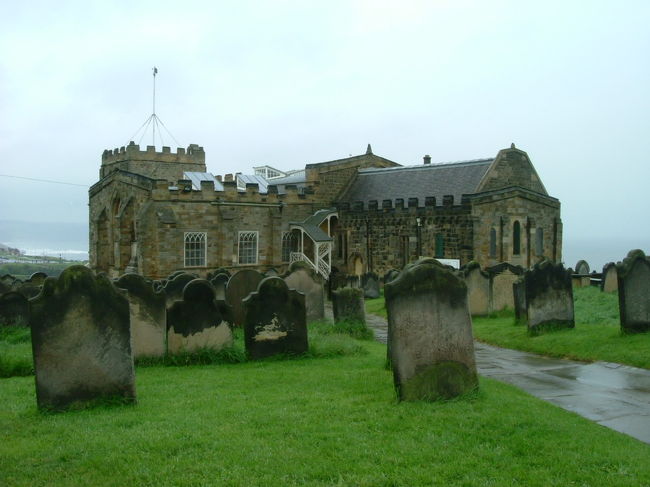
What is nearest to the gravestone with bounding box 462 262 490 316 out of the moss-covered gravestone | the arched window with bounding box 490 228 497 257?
the moss-covered gravestone

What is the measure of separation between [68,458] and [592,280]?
2199cm

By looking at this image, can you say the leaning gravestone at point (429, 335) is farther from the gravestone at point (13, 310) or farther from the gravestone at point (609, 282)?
the gravestone at point (609, 282)

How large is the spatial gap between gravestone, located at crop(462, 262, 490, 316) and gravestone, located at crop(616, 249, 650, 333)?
5565 mm

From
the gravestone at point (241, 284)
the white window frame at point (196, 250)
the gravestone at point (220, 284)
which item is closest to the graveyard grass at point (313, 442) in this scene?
the gravestone at point (241, 284)

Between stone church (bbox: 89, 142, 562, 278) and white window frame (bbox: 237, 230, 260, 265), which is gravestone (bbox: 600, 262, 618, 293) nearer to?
stone church (bbox: 89, 142, 562, 278)

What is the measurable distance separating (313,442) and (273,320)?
4.83 m

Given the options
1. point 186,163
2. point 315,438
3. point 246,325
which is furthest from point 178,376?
point 186,163

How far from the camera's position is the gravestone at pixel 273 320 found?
10492mm

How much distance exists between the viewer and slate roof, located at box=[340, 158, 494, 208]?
3331 cm

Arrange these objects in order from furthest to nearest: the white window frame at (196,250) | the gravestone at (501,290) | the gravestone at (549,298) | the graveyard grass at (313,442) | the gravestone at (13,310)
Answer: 1. the white window frame at (196,250)
2. the gravestone at (501,290)
3. the gravestone at (13,310)
4. the gravestone at (549,298)
5. the graveyard grass at (313,442)

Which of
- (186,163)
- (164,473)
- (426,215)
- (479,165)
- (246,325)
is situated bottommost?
(164,473)

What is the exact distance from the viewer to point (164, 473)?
5.19 metres

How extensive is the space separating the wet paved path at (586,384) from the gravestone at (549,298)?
1.08 m

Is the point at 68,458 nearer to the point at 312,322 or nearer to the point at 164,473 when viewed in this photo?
the point at 164,473
